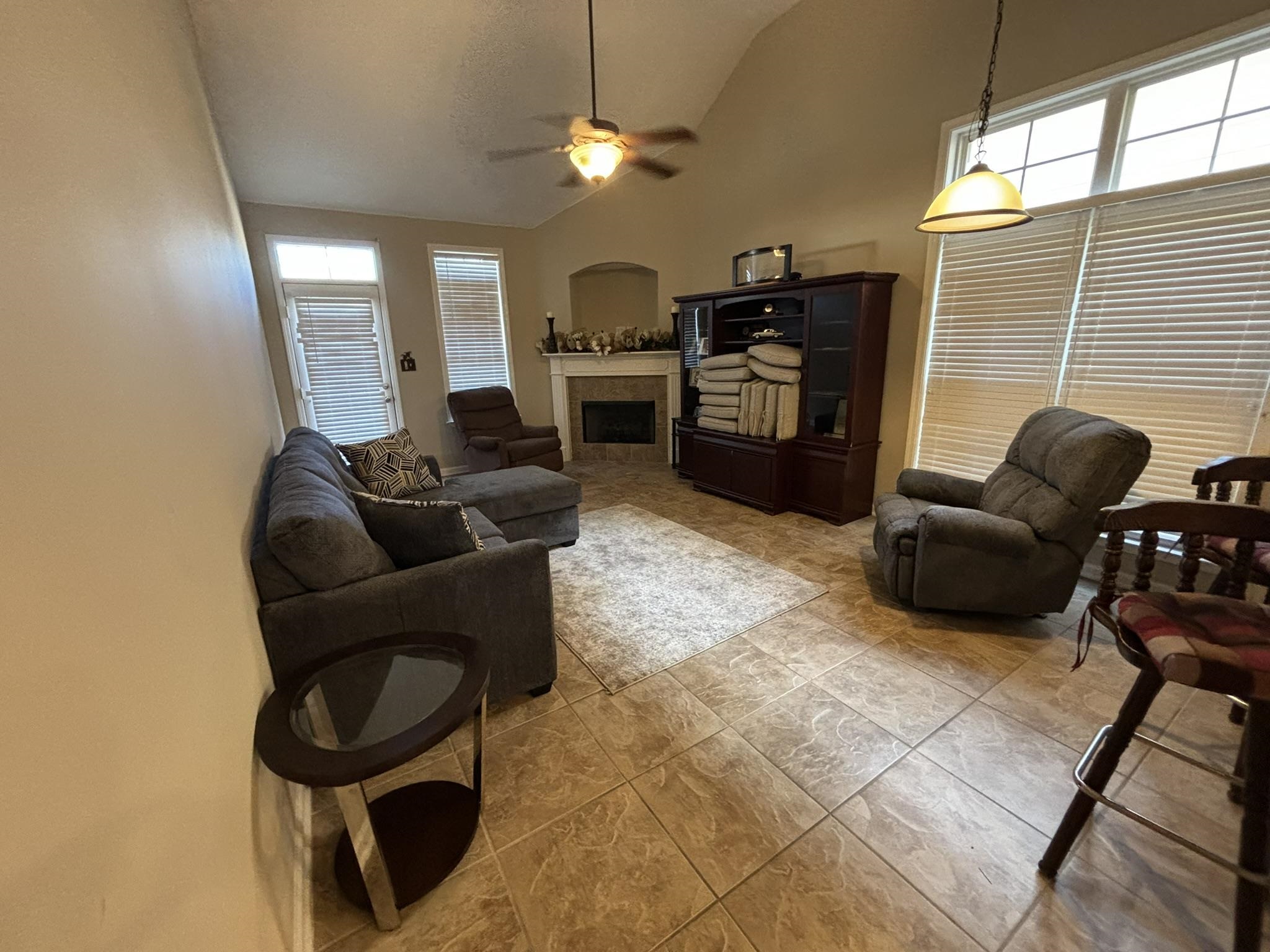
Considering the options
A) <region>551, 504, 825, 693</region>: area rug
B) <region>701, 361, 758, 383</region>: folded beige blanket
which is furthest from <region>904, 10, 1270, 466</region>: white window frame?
<region>551, 504, 825, 693</region>: area rug

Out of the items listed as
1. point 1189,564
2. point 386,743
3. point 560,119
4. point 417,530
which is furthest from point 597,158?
point 1189,564

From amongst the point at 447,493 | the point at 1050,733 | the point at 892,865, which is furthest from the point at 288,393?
the point at 1050,733

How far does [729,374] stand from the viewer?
4453mm

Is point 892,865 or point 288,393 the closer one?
point 892,865

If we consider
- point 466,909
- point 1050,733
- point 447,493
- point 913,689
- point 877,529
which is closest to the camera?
point 466,909

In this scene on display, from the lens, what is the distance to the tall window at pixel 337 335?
4785 mm

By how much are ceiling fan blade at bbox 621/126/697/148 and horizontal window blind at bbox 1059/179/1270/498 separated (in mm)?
2303

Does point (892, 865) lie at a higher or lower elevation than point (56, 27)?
lower

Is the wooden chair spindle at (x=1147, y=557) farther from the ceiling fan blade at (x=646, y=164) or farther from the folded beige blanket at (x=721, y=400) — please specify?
the folded beige blanket at (x=721, y=400)

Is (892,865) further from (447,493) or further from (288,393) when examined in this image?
(288,393)

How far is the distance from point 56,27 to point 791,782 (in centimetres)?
235

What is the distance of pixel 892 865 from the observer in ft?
4.58

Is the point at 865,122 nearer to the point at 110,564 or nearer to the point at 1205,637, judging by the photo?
the point at 1205,637

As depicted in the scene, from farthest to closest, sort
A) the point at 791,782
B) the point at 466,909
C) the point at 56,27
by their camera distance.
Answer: the point at 791,782, the point at 466,909, the point at 56,27
